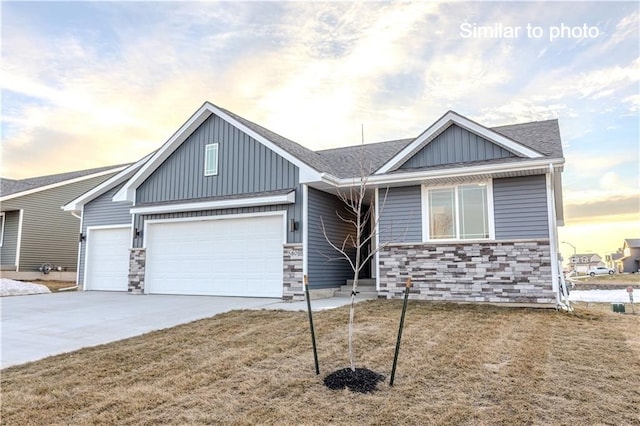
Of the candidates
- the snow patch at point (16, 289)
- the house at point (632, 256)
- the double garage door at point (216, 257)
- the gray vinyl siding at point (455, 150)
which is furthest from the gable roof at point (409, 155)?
the house at point (632, 256)

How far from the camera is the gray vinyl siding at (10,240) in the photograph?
19.8 meters

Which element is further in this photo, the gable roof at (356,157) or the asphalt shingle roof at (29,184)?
the asphalt shingle roof at (29,184)

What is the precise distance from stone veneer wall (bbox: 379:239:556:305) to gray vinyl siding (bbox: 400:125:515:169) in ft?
6.77

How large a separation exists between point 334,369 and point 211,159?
9.40m

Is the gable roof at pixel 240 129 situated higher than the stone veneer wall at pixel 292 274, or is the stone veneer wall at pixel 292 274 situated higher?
the gable roof at pixel 240 129

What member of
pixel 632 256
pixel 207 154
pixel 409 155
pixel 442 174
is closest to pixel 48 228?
pixel 207 154

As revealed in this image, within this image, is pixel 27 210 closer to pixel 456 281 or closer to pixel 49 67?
pixel 49 67

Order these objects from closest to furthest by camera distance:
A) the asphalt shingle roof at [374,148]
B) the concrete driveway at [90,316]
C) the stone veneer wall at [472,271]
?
the concrete driveway at [90,316], the stone veneer wall at [472,271], the asphalt shingle roof at [374,148]

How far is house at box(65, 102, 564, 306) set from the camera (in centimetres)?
966

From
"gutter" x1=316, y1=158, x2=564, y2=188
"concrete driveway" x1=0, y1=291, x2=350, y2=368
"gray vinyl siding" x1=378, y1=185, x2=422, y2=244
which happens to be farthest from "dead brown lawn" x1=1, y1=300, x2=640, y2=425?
"gray vinyl siding" x1=378, y1=185, x2=422, y2=244

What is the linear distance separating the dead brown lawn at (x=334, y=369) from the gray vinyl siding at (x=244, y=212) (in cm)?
413

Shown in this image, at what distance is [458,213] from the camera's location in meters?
10.4

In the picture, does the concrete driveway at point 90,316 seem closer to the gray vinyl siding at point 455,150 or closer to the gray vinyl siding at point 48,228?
the gray vinyl siding at point 455,150

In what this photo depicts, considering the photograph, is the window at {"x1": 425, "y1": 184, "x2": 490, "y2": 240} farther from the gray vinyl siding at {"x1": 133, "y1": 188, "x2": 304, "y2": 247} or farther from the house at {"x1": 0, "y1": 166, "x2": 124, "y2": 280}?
the house at {"x1": 0, "y1": 166, "x2": 124, "y2": 280}
